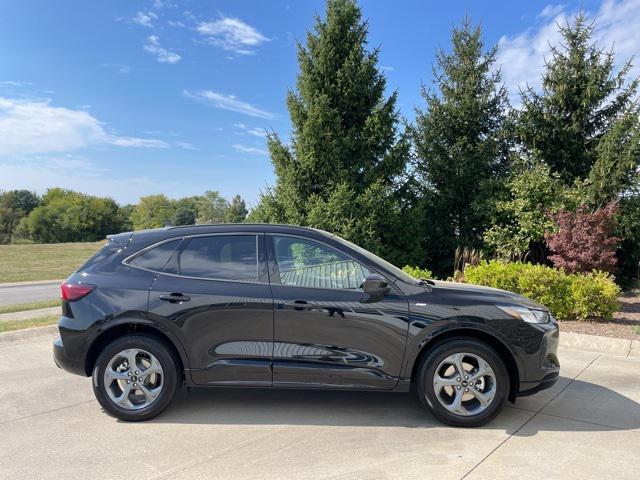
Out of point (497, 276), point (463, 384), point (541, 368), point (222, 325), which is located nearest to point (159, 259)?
point (222, 325)

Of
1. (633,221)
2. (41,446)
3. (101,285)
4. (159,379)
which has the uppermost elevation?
(633,221)

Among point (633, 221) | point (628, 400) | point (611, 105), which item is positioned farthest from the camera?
point (611, 105)

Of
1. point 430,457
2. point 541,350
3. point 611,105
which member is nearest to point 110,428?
point 430,457

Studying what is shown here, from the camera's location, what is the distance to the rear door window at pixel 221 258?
390cm

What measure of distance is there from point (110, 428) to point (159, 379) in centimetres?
53

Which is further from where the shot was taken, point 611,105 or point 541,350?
point 611,105

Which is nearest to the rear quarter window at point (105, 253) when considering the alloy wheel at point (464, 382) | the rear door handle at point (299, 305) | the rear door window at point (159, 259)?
the rear door window at point (159, 259)

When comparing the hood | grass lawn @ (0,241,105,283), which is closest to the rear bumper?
the hood

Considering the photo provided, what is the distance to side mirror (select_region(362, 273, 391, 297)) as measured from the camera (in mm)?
3670

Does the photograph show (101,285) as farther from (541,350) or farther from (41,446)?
(541,350)

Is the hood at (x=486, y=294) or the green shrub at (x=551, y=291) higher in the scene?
the hood at (x=486, y=294)

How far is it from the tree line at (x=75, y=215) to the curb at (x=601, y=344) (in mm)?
49514

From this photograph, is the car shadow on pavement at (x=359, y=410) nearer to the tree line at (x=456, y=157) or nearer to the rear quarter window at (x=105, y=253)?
the rear quarter window at (x=105, y=253)

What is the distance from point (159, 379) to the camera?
3.84m
